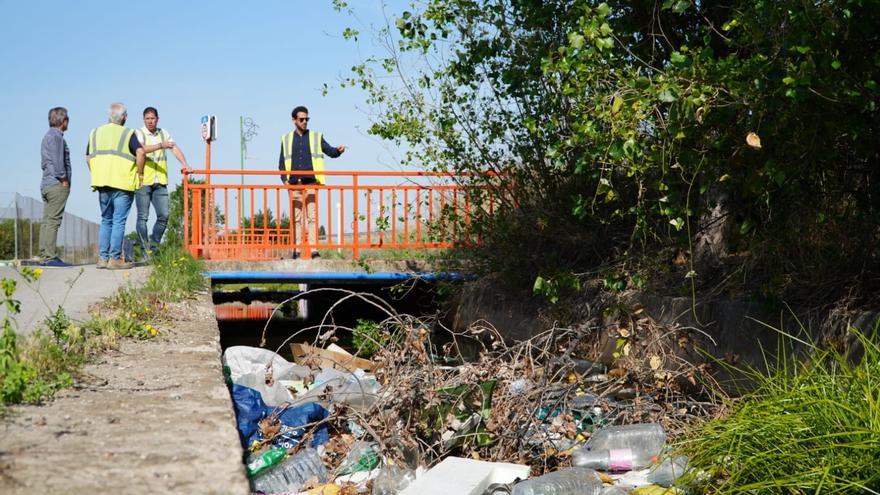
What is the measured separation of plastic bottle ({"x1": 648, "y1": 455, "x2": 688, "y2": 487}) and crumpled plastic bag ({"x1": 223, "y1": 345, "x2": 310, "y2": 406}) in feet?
10.0

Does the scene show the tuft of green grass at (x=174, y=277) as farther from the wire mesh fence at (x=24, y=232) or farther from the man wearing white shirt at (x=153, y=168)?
the wire mesh fence at (x=24, y=232)

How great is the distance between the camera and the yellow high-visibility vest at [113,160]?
12.3 metres

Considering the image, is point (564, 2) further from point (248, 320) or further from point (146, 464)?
point (248, 320)

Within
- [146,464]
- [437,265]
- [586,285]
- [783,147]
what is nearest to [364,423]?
[146,464]

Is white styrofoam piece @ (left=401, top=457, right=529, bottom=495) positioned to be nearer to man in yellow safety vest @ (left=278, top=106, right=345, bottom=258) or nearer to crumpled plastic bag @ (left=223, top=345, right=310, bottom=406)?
crumpled plastic bag @ (left=223, top=345, right=310, bottom=406)

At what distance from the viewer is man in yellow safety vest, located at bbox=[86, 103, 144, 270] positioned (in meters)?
12.4

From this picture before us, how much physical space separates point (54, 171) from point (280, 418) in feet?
27.6

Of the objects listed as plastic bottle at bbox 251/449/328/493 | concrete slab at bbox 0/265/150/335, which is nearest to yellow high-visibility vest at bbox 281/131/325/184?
concrete slab at bbox 0/265/150/335

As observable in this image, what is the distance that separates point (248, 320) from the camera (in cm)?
1805

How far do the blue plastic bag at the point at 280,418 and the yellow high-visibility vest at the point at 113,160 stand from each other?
7.01 metres

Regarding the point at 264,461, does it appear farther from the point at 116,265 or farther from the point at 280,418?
the point at 116,265

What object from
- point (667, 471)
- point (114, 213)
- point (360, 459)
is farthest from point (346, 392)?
point (114, 213)

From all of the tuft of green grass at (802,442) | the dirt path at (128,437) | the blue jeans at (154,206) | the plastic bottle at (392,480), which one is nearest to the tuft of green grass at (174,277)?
the blue jeans at (154,206)

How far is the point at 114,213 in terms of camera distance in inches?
491
